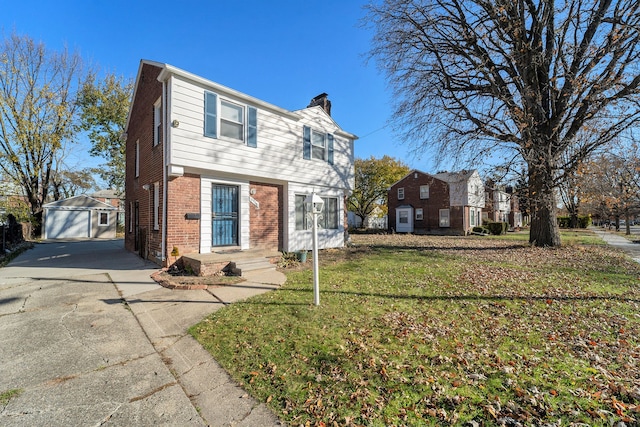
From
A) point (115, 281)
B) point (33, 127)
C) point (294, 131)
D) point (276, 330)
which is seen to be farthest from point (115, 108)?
point (276, 330)

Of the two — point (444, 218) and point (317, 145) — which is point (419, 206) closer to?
point (444, 218)

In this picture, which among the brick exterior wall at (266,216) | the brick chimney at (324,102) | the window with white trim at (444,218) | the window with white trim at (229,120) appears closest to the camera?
the window with white trim at (229,120)

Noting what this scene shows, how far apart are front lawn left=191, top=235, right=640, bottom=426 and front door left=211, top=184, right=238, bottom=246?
3627 mm

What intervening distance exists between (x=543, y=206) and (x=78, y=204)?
32.4 m

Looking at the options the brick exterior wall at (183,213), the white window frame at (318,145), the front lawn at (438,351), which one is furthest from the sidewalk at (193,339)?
the white window frame at (318,145)

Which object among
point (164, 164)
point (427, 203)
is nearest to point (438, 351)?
point (164, 164)

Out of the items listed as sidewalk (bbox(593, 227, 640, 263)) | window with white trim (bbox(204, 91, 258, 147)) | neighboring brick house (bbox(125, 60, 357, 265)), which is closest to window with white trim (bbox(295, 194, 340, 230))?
neighboring brick house (bbox(125, 60, 357, 265))

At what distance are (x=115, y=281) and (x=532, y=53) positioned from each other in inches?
643

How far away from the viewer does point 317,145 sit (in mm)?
12180

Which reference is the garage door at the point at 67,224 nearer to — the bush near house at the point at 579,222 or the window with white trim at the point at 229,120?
the window with white trim at the point at 229,120

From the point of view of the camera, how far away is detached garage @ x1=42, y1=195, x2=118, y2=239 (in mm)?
22375

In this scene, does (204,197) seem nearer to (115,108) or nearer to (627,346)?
(627,346)

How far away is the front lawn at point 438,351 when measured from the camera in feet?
8.59

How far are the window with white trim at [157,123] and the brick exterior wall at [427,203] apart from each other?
2215cm
